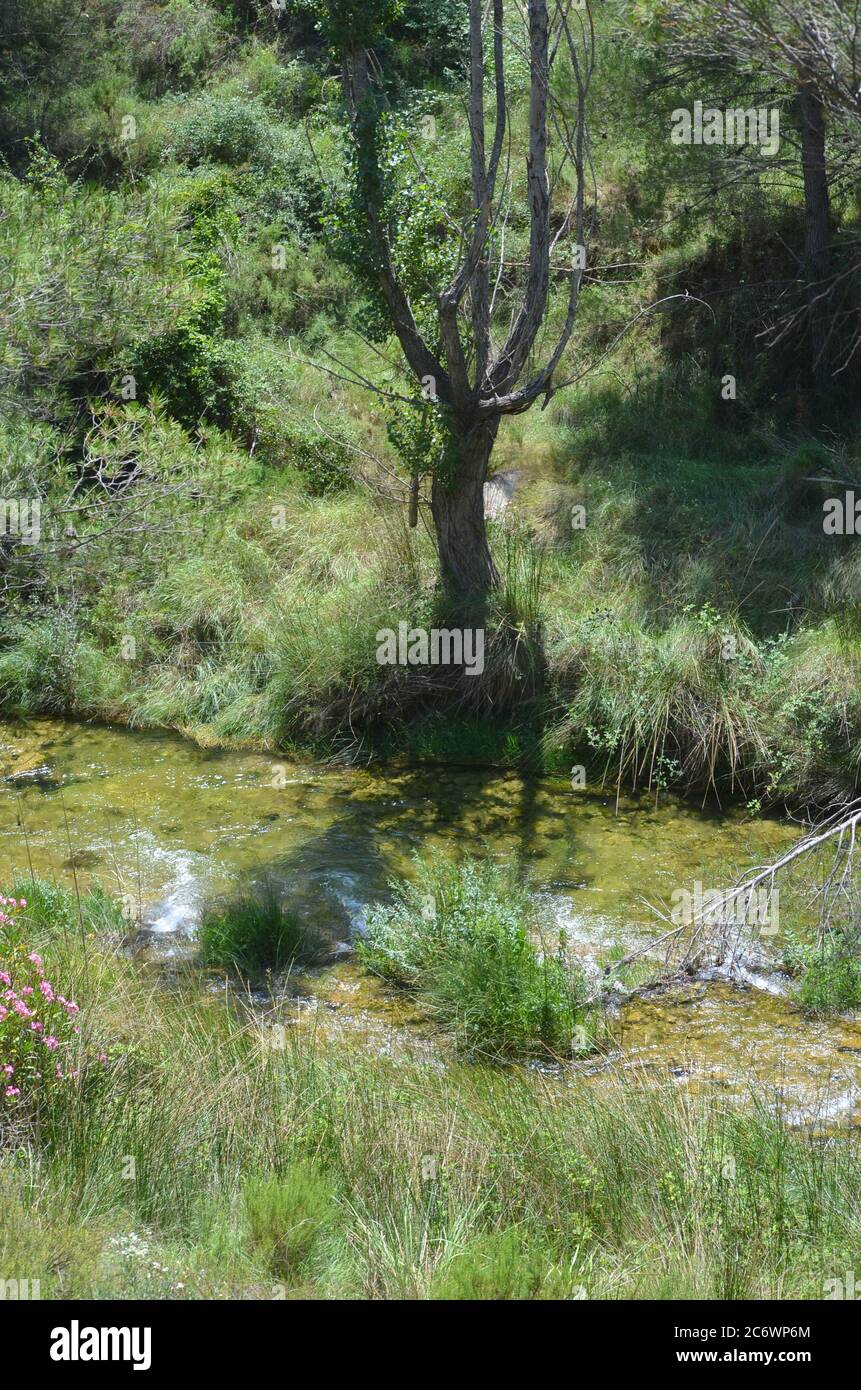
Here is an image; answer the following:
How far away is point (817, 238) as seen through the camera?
11781 millimetres

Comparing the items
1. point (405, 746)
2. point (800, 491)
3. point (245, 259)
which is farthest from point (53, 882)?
point (245, 259)

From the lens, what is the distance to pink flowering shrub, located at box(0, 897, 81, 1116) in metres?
4.00

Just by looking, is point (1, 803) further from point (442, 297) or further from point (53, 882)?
point (442, 297)

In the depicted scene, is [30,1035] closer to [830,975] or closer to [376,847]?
[830,975]

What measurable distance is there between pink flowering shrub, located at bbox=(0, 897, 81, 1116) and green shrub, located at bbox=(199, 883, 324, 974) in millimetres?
2180

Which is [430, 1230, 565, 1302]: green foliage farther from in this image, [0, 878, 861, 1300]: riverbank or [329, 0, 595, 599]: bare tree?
[329, 0, 595, 599]: bare tree

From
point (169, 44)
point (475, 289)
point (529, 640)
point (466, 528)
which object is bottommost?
point (529, 640)

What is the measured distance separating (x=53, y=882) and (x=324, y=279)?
10.9m

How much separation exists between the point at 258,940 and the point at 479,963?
140 cm

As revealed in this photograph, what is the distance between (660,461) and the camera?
11.7m

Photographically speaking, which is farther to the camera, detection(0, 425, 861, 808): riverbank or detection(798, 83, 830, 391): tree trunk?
detection(798, 83, 830, 391): tree trunk

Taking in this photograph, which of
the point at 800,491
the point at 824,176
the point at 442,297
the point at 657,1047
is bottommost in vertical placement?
the point at 657,1047

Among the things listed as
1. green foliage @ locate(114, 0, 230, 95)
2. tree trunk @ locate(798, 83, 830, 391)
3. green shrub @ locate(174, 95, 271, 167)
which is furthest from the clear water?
green foliage @ locate(114, 0, 230, 95)

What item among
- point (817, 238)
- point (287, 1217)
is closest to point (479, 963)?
point (287, 1217)
